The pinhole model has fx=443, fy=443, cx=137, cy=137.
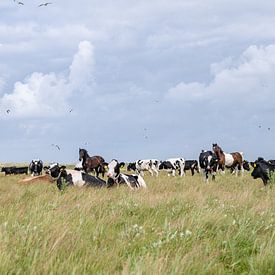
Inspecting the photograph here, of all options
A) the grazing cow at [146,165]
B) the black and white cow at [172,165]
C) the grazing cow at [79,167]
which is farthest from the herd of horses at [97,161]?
the grazing cow at [146,165]

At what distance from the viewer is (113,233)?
Answer: 6.22 metres

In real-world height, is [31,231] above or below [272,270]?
above

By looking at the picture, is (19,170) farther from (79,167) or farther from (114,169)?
(114,169)

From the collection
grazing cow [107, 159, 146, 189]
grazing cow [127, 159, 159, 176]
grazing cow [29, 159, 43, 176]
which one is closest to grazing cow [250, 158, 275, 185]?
grazing cow [107, 159, 146, 189]

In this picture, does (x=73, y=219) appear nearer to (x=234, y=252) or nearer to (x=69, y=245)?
(x=69, y=245)

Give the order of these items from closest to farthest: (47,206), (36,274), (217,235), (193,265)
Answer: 1. (36,274)
2. (193,265)
3. (217,235)
4. (47,206)

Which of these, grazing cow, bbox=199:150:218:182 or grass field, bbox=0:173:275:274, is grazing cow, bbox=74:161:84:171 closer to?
grazing cow, bbox=199:150:218:182

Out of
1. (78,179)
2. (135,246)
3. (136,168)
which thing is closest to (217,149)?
(136,168)

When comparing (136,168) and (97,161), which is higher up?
(97,161)

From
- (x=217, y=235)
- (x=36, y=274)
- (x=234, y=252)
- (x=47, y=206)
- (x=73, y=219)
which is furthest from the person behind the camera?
(x=47, y=206)

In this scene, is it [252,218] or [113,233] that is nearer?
[113,233]

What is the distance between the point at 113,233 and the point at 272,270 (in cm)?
241

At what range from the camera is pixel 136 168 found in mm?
46219

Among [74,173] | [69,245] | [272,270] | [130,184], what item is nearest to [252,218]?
[272,270]
